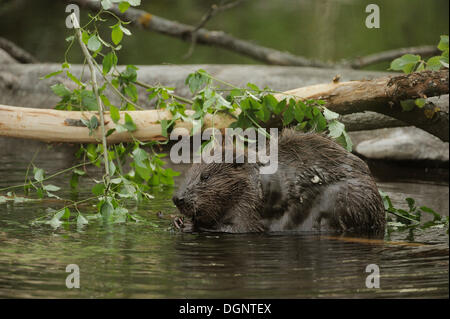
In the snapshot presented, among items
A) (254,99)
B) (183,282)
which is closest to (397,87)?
(254,99)

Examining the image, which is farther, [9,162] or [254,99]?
[9,162]

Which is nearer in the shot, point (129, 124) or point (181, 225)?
point (181, 225)

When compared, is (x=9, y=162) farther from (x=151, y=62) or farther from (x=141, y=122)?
(x=151, y=62)

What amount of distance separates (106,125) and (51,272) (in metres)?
1.39

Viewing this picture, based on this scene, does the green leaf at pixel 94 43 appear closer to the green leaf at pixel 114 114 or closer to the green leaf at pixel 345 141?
the green leaf at pixel 114 114

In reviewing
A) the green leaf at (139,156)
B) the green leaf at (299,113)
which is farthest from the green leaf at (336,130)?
the green leaf at (139,156)

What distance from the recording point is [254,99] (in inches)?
160

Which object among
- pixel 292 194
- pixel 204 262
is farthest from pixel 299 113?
pixel 204 262

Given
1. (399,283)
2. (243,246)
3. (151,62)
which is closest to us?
(399,283)

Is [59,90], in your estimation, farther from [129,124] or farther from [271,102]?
[271,102]

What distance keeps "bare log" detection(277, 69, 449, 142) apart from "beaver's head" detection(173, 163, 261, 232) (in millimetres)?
517

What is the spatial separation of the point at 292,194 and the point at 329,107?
65 centimetres

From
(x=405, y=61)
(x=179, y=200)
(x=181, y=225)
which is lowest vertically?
(x=181, y=225)

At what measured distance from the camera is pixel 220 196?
4.08 metres
